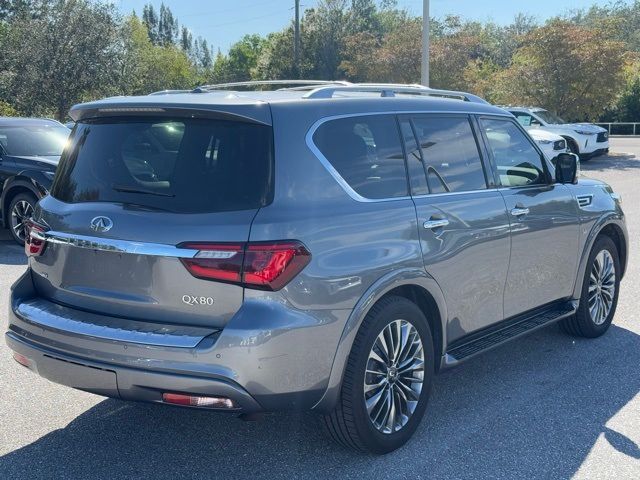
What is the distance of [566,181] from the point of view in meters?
5.45

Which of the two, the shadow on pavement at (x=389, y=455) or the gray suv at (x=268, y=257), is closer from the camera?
the gray suv at (x=268, y=257)

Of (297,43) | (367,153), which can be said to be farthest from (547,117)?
(297,43)

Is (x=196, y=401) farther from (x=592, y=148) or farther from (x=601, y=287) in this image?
(x=592, y=148)

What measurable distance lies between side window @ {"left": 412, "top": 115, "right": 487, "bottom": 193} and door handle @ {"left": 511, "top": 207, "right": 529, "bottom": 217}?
262 mm

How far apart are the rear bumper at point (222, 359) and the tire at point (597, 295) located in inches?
115

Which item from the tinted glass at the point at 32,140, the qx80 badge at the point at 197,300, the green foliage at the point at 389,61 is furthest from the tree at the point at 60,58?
the qx80 badge at the point at 197,300

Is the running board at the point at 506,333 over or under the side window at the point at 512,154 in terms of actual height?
under

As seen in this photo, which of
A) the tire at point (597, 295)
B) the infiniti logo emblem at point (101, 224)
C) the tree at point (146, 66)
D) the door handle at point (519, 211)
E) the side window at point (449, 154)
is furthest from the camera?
the tree at point (146, 66)

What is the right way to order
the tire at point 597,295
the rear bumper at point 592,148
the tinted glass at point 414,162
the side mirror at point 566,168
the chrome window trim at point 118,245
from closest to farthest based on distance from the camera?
the chrome window trim at point 118,245, the tinted glass at point 414,162, the side mirror at point 566,168, the tire at point 597,295, the rear bumper at point 592,148

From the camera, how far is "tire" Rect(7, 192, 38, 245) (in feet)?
32.9

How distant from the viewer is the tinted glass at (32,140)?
34.5 feet

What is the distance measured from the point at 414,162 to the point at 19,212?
748cm

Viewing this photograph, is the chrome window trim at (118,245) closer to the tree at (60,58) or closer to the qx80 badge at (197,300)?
the qx80 badge at (197,300)

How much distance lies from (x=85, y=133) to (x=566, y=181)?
11.0 ft
